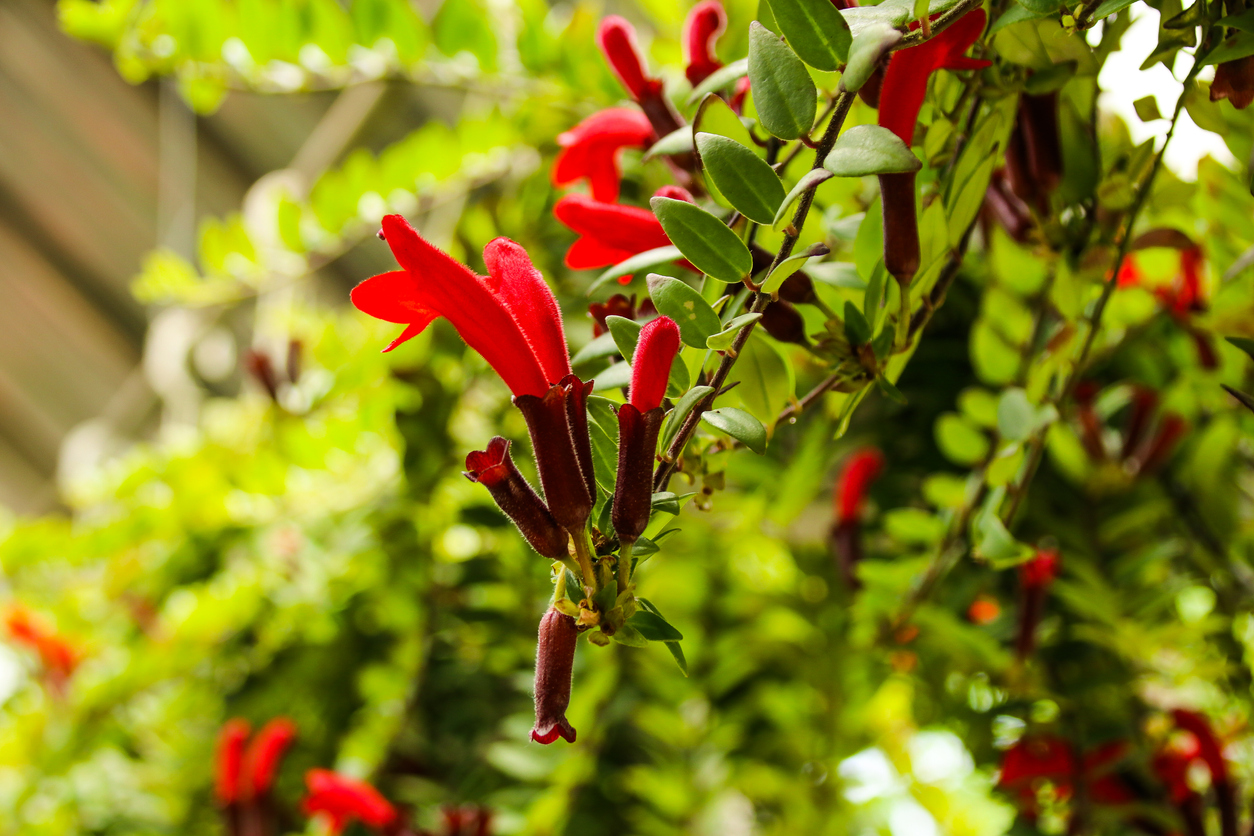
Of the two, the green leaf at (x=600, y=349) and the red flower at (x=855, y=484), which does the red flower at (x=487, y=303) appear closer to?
the green leaf at (x=600, y=349)

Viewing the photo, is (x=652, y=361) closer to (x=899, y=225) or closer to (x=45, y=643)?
(x=899, y=225)

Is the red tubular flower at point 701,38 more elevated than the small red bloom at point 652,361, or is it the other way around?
the red tubular flower at point 701,38

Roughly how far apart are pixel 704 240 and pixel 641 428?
64 millimetres

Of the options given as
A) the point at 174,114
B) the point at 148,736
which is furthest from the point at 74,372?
the point at 148,736

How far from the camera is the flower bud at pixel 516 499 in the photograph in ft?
0.82

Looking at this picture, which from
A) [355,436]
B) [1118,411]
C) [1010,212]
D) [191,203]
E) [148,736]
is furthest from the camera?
[191,203]

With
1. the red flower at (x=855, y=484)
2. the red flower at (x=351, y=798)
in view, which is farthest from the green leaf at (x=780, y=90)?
the red flower at (x=351, y=798)

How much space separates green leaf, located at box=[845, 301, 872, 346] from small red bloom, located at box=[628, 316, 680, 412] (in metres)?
0.09

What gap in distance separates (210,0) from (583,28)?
356 millimetres

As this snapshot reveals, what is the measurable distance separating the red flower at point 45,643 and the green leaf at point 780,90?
129 cm

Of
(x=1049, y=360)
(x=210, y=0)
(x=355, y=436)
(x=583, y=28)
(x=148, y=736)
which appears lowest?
(x=148, y=736)

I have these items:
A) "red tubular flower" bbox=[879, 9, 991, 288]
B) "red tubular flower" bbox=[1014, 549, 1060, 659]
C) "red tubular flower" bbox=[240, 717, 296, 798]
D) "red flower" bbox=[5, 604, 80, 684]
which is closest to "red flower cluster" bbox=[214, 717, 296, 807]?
"red tubular flower" bbox=[240, 717, 296, 798]

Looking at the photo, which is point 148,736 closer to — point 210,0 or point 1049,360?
point 210,0

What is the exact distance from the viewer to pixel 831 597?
2.57ft
